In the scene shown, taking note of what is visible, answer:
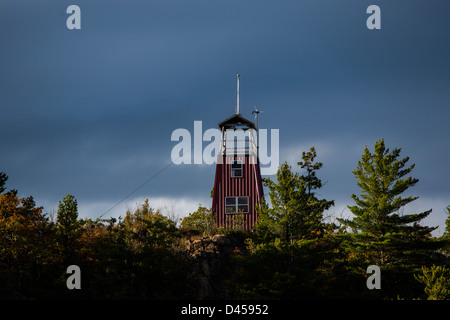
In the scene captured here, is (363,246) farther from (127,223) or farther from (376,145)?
(127,223)

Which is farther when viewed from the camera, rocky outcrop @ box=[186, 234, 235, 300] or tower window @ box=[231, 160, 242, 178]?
tower window @ box=[231, 160, 242, 178]

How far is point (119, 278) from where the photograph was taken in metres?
23.3

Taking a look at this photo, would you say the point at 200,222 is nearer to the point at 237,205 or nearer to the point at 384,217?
the point at 237,205

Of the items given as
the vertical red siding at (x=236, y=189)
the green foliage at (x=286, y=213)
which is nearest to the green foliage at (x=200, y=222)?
the vertical red siding at (x=236, y=189)

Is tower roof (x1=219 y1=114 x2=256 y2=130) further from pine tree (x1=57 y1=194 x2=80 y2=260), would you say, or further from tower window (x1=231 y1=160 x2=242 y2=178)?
pine tree (x1=57 y1=194 x2=80 y2=260)

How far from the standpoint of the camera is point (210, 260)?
94.9 ft

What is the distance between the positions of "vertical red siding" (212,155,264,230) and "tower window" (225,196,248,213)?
32cm

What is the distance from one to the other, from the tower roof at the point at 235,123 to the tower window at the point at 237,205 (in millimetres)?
7014

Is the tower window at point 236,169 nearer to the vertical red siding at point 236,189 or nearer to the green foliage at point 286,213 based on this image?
the vertical red siding at point 236,189

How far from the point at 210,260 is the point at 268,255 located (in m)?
6.12

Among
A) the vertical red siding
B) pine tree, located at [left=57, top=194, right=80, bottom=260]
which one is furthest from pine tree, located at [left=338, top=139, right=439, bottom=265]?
pine tree, located at [left=57, top=194, right=80, bottom=260]

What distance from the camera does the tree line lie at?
75.5 ft
